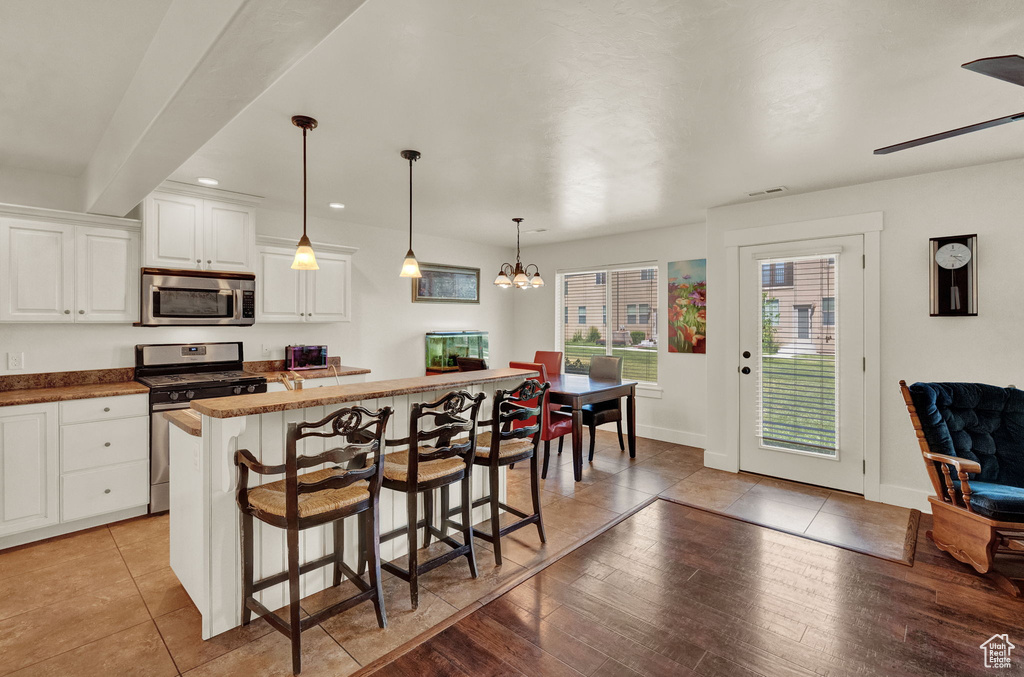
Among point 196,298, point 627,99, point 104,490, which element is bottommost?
point 104,490

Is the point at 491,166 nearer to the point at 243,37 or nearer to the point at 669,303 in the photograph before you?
the point at 243,37

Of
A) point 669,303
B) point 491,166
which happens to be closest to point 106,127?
point 491,166

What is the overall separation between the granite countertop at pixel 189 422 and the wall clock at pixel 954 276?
4.83m

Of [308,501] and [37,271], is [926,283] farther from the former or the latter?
[37,271]

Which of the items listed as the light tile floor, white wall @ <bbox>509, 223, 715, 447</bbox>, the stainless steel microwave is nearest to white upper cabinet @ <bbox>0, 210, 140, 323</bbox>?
the stainless steel microwave

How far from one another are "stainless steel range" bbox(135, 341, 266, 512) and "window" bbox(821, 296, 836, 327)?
4.80 metres

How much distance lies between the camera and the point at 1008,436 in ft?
9.84

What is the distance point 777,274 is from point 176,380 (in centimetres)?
516

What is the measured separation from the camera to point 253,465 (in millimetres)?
A: 1965

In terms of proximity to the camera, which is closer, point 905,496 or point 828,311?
point 905,496

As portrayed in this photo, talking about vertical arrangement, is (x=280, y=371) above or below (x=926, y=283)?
below

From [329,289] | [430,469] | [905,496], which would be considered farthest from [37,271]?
[905,496]

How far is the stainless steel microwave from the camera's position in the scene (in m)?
3.74

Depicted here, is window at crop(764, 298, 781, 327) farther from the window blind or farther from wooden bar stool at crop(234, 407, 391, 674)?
wooden bar stool at crop(234, 407, 391, 674)
